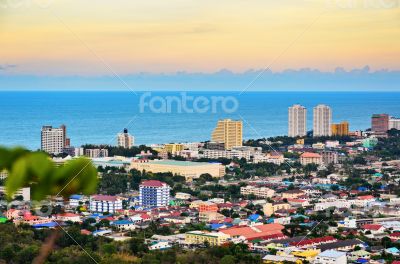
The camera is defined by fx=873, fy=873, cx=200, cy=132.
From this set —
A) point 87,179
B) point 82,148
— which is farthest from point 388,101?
point 87,179

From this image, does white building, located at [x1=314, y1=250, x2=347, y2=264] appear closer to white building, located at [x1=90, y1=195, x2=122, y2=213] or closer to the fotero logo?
white building, located at [x1=90, y1=195, x2=122, y2=213]

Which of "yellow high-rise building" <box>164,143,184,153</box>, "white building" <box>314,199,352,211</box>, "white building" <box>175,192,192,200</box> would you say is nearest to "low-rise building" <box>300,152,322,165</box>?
"yellow high-rise building" <box>164,143,184,153</box>

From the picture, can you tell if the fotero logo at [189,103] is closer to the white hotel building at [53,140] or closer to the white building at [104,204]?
the white hotel building at [53,140]

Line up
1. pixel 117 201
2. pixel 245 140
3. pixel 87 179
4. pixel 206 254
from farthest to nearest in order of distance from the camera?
pixel 245 140 < pixel 117 201 < pixel 206 254 < pixel 87 179

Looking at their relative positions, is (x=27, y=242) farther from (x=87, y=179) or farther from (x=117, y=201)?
(x=87, y=179)

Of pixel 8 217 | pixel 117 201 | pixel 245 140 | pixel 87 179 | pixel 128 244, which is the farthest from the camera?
pixel 245 140

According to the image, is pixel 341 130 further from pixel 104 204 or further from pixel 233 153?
pixel 104 204

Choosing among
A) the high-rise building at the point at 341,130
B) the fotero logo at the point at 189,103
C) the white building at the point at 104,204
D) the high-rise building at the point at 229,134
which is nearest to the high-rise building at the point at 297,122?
the high-rise building at the point at 341,130
